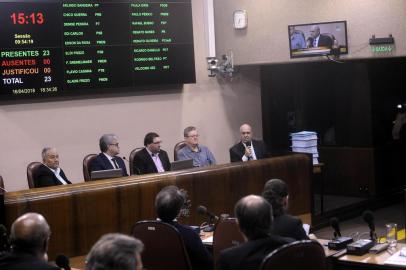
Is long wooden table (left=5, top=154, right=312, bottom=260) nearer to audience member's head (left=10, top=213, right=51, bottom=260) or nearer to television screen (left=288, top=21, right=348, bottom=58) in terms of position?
television screen (left=288, top=21, right=348, bottom=58)

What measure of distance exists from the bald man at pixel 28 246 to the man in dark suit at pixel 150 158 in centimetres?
424

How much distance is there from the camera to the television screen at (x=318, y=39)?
8219 millimetres

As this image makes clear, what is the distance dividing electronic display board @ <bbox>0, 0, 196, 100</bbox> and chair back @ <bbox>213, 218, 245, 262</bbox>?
3.67m

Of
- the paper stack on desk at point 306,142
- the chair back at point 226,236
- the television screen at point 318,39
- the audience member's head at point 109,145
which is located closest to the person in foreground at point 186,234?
the chair back at point 226,236

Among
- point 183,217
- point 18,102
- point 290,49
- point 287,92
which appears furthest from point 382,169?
point 18,102

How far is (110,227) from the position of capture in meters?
5.93

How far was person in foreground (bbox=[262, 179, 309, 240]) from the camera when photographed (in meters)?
3.89

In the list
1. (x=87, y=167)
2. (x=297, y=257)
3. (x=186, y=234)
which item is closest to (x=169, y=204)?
(x=186, y=234)

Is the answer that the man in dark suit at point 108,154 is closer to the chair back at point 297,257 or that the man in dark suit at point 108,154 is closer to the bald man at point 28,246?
the bald man at point 28,246

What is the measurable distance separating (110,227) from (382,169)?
5.47 metres

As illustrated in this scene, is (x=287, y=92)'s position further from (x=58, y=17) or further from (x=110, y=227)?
(x=110, y=227)

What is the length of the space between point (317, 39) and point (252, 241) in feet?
18.0

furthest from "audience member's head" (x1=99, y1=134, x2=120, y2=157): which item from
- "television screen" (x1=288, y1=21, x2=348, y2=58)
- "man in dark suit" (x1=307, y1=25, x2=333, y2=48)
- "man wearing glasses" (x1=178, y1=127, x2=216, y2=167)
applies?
"man in dark suit" (x1=307, y1=25, x2=333, y2=48)

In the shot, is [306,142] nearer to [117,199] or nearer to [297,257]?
[117,199]
